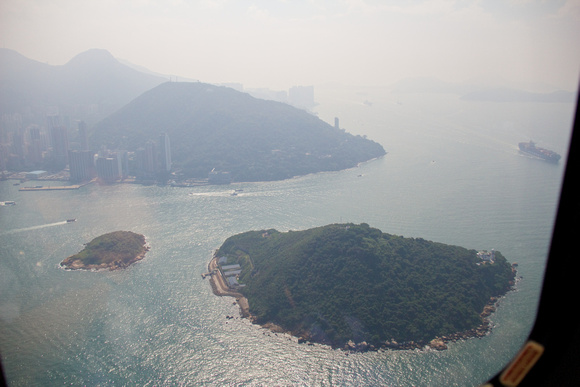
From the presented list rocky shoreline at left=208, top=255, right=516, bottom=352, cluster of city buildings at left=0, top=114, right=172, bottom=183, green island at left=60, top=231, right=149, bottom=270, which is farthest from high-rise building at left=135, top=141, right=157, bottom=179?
rocky shoreline at left=208, top=255, right=516, bottom=352

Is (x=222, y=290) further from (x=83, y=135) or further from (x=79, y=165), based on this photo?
(x=83, y=135)

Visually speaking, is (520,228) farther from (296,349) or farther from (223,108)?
(223,108)

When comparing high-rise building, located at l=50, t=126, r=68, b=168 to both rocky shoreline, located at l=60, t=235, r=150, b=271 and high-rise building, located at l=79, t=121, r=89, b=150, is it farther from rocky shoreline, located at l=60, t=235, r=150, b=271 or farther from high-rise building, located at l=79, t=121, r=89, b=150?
rocky shoreline, located at l=60, t=235, r=150, b=271

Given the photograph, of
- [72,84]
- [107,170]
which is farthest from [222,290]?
[72,84]

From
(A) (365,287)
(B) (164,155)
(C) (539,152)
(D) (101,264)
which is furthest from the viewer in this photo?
(B) (164,155)

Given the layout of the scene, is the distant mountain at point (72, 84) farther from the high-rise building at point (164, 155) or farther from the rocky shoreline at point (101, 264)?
the rocky shoreline at point (101, 264)

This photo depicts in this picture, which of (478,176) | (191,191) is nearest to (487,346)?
(478,176)

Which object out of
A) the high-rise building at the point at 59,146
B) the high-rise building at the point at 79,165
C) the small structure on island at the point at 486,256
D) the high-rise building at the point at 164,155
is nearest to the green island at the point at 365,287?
the small structure on island at the point at 486,256
